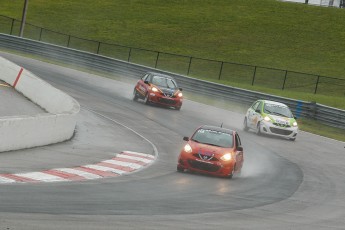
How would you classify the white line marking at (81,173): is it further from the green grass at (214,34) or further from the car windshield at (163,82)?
the green grass at (214,34)

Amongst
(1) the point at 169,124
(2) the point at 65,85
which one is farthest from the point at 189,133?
(2) the point at 65,85

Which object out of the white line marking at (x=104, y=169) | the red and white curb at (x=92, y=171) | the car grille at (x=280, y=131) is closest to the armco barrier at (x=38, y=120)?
the red and white curb at (x=92, y=171)

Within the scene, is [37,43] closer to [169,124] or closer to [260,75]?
[260,75]

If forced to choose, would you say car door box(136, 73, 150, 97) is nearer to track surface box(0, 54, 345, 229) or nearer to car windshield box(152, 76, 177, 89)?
car windshield box(152, 76, 177, 89)

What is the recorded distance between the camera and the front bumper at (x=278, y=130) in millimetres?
33375

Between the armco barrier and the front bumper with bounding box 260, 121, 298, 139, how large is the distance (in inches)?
361

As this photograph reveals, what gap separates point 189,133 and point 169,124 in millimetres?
1822

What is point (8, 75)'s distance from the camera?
3412 centimetres

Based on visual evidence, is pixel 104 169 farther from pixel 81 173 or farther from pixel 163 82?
pixel 163 82

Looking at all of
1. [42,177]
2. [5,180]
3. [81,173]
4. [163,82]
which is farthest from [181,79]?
[5,180]

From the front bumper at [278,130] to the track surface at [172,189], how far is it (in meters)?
0.29

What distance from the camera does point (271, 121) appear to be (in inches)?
1328

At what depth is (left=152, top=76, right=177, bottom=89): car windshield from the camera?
39028 mm

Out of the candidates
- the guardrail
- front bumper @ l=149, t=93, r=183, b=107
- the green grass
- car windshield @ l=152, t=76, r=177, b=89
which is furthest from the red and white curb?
the green grass
